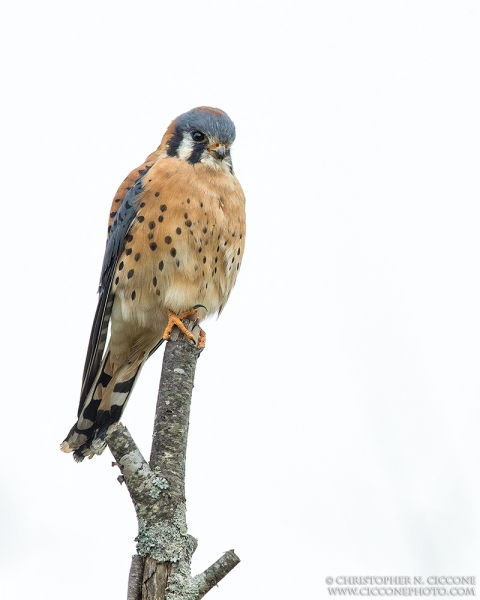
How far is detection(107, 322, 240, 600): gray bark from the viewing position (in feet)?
9.23

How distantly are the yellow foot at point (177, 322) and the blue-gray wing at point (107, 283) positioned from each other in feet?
1.49

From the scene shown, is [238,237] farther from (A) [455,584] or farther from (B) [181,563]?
(A) [455,584]

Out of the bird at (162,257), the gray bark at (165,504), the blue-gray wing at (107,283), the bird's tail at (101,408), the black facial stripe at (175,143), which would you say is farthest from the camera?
the black facial stripe at (175,143)

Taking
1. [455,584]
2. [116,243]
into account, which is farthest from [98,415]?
[455,584]

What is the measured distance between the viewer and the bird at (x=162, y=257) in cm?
467

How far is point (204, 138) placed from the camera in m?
5.09

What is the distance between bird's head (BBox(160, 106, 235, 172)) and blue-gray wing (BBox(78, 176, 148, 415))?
34 cm

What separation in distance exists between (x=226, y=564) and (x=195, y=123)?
3.04m

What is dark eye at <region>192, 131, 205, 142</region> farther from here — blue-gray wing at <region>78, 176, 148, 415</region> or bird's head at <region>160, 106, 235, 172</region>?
blue-gray wing at <region>78, 176, 148, 415</region>

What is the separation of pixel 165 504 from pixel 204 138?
2666 millimetres

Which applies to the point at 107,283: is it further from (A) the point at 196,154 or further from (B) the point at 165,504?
(B) the point at 165,504

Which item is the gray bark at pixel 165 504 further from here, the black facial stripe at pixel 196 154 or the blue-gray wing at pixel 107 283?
the black facial stripe at pixel 196 154

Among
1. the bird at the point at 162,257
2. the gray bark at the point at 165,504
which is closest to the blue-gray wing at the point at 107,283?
the bird at the point at 162,257

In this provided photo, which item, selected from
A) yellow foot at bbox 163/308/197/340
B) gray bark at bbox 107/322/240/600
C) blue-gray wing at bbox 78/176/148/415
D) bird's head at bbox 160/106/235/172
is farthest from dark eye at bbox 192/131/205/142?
gray bark at bbox 107/322/240/600
